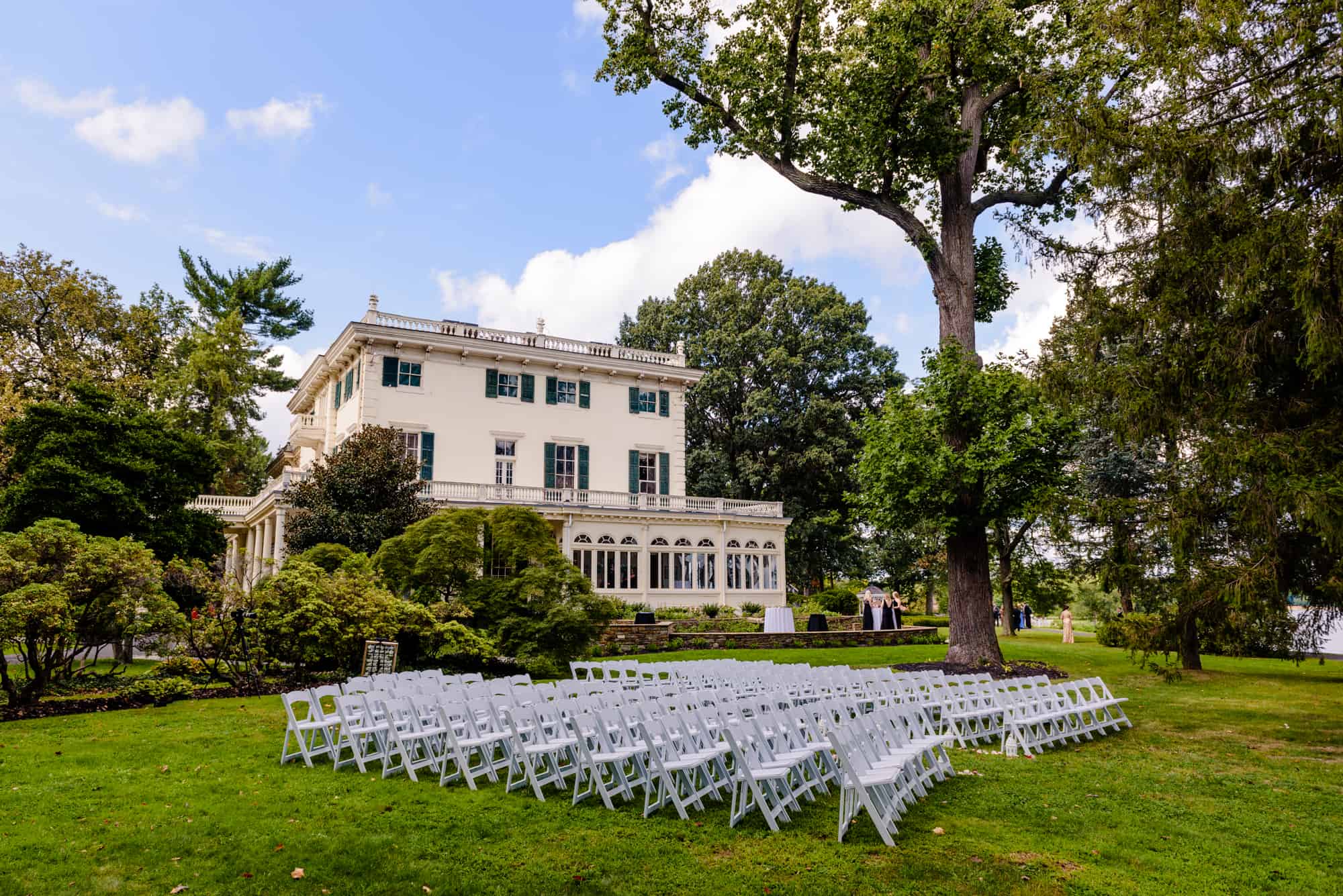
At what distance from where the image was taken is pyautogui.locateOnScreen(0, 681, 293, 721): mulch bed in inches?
434

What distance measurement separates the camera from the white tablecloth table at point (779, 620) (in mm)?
24484

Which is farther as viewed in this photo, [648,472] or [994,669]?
[648,472]

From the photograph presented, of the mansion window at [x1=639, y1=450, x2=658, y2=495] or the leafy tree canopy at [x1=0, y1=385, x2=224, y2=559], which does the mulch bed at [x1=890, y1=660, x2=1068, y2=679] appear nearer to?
the mansion window at [x1=639, y1=450, x2=658, y2=495]

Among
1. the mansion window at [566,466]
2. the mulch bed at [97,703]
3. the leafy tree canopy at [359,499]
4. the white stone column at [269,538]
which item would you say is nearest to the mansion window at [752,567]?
the mansion window at [566,466]

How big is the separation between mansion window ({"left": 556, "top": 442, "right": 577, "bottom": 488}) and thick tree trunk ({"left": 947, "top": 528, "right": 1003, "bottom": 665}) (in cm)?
1754

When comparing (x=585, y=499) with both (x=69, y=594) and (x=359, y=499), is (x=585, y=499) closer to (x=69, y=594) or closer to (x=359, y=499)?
(x=359, y=499)

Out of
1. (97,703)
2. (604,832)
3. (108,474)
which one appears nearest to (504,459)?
(108,474)

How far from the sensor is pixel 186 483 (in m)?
21.0

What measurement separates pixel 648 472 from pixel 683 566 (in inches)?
177

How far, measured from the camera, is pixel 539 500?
29812 mm

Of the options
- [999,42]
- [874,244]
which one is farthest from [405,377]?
[999,42]

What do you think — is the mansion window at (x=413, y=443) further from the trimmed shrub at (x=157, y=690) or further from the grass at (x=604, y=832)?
the grass at (x=604, y=832)

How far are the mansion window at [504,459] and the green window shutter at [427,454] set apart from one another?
232 centimetres

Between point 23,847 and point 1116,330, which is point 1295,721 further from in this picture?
point 23,847
